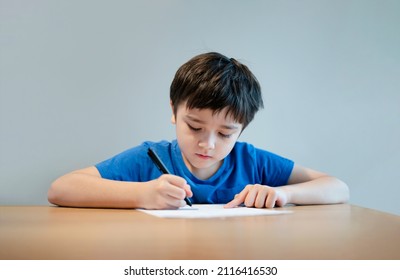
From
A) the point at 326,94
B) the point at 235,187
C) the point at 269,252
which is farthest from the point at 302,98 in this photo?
the point at 269,252

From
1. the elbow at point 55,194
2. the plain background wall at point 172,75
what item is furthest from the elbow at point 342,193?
the elbow at point 55,194

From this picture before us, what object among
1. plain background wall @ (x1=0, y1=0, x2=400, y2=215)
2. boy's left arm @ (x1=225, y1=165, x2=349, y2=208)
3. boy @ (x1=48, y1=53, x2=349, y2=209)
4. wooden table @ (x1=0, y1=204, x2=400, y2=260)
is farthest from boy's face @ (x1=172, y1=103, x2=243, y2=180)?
plain background wall @ (x1=0, y1=0, x2=400, y2=215)

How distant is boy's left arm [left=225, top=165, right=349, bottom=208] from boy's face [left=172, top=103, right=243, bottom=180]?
5.2 inches

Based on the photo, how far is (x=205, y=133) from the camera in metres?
1.12

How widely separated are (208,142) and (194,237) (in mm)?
501

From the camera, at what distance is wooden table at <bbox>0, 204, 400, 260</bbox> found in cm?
52

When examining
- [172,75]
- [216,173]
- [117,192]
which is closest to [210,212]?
[117,192]

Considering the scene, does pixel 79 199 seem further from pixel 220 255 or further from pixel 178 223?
pixel 220 255

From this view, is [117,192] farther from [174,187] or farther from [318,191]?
[318,191]

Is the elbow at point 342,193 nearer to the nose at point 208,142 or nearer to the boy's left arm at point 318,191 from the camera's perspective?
the boy's left arm at point 318,191

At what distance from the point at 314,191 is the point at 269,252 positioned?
2.21 ft

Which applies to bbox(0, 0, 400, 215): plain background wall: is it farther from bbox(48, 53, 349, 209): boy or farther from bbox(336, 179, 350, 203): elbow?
bbox(336, 179, 350, 203): elbow

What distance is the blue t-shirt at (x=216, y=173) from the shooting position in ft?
4.04

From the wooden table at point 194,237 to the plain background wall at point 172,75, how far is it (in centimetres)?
59
